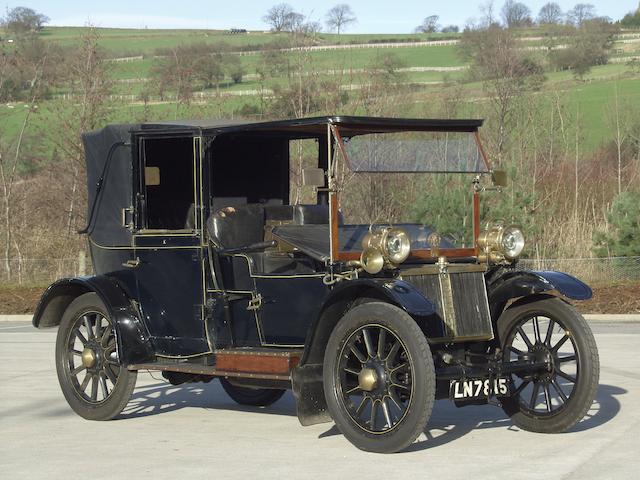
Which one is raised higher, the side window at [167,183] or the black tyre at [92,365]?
the side window at [167,183]

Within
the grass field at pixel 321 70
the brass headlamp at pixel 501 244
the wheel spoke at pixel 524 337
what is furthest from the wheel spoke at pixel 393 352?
the grass field at pixel 321 70

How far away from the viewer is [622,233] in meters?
22.3

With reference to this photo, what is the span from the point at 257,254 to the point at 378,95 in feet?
58.5

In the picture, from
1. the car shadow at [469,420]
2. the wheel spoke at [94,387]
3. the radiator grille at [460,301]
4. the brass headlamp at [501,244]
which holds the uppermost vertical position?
the brass headlamp at [501,244]

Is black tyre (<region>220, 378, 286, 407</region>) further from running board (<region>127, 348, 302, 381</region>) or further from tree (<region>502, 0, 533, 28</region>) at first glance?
tree (<region>502, 0, 533, 28</region>)

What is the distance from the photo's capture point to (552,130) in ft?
92.1

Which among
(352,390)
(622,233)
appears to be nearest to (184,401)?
(352,390)

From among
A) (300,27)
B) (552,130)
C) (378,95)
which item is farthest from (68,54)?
(552,130)

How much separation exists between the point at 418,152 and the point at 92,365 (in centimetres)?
317

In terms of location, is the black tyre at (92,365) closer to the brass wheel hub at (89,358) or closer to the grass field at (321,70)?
the brass wheel hub at (89,358)

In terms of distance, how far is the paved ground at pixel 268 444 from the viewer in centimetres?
761

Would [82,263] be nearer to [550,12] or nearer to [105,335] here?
[105,335]

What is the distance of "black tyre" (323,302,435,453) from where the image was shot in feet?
25.6

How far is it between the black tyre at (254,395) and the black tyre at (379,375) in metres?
2.20
